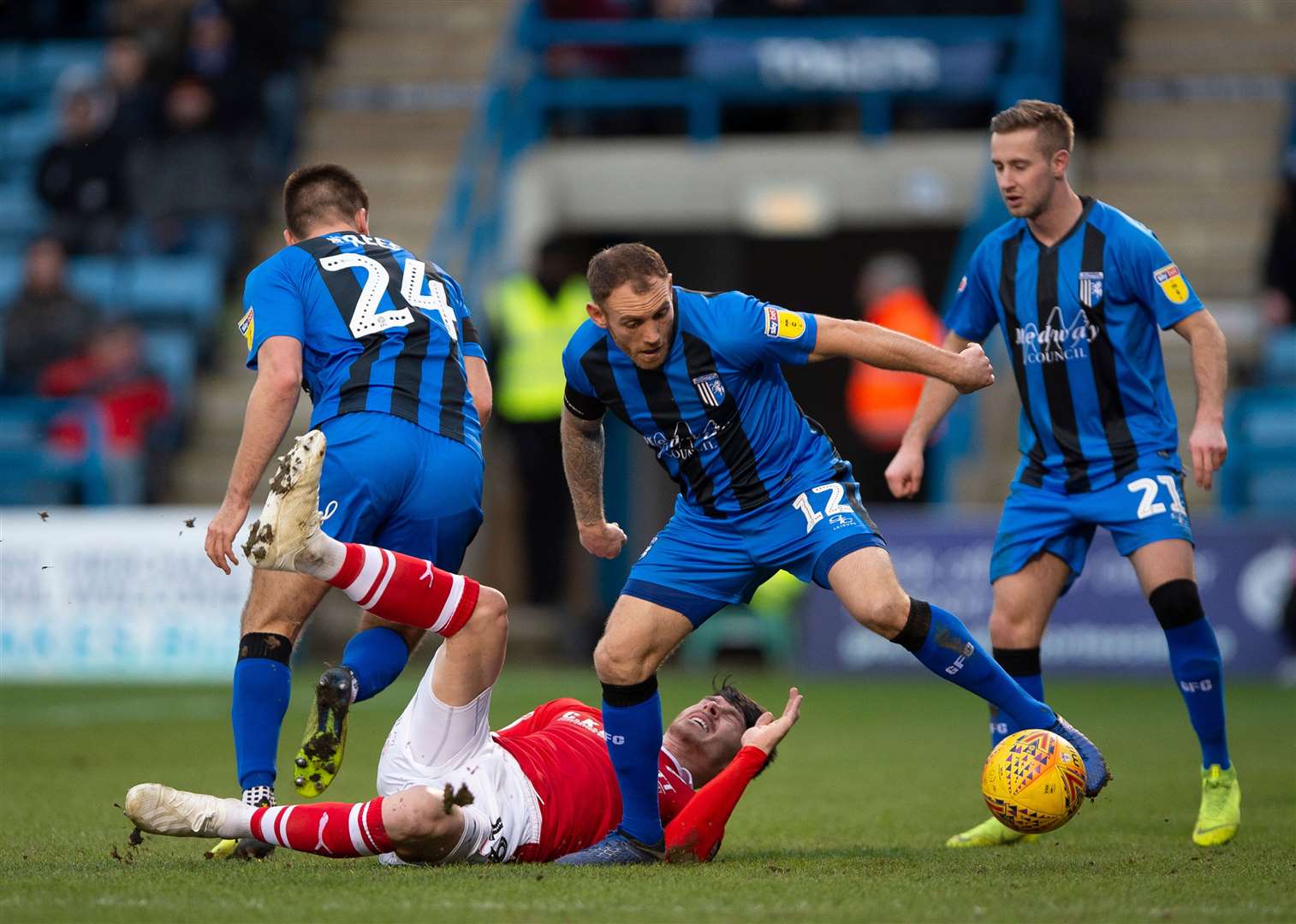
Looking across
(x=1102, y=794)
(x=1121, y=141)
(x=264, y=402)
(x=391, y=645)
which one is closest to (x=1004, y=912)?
(x=391, y=645)

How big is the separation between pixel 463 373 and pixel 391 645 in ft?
3.16

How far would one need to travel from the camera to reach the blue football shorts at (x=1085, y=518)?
652 cm

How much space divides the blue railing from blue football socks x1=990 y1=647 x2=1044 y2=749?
961 centimetres

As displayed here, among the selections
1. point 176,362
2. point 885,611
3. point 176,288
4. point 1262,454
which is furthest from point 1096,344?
point 176,288

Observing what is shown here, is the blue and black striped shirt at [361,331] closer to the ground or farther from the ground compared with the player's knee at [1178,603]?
farther from the ground

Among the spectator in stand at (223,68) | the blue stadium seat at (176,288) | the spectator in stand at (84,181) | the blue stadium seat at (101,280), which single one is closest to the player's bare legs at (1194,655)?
the blue stadium seat at (176,288)

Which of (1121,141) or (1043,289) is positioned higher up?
(1121,141)

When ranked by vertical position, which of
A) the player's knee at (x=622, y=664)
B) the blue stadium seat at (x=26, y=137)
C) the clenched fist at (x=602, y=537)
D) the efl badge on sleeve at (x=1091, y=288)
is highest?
the blue stadium seat at (x=26, y=137)

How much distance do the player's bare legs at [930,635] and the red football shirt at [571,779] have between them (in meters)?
0.81

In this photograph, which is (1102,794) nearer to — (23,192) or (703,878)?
(703,878)

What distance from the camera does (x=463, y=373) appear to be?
21.4 ft

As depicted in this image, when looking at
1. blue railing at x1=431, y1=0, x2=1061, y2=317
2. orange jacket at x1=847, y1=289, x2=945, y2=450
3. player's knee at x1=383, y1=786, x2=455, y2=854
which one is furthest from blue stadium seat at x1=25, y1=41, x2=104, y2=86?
player's knee at x1=383, y1=786, x2=455, y2=854

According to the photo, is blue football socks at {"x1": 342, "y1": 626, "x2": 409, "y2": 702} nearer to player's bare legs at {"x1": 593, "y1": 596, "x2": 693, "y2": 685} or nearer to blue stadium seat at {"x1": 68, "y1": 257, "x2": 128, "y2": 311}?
player's bare legs at {"x1": 593, "y1": 596, "x2": 693, "y2": 685}

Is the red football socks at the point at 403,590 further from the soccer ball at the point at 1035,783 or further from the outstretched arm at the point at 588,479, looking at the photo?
the soccer ball at the point at 1035,783
